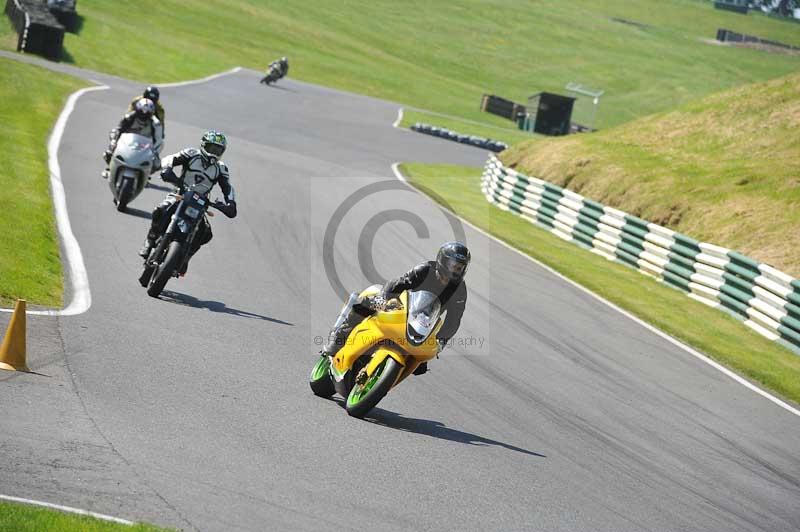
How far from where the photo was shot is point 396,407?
10141 millimetres

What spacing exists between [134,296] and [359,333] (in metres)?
3.89

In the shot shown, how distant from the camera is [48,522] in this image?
5.96 meters

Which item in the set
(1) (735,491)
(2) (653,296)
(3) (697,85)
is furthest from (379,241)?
(3) (697,85)

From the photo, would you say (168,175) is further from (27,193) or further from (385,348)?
(27,193)

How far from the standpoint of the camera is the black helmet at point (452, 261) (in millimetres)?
8984

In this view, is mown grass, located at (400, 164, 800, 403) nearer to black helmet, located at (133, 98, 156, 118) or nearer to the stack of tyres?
black helmet, located at (133, 98, 156, 118)

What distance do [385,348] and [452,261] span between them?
90cm

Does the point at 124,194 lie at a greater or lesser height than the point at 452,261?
lesser

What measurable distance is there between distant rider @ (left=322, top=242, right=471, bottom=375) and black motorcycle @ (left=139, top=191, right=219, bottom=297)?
11.2 ft

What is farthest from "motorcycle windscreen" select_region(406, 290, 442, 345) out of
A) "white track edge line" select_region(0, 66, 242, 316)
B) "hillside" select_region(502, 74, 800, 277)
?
"hillside" select_region(502, 74, 800, 277)

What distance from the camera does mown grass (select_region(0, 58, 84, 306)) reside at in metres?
12.0

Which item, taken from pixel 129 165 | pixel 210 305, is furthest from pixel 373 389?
pixel 129 165

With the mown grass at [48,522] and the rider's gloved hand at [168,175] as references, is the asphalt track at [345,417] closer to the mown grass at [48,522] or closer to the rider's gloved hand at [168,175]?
the mown grass at [48,522]

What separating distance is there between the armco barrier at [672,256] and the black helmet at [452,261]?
10.1 m
